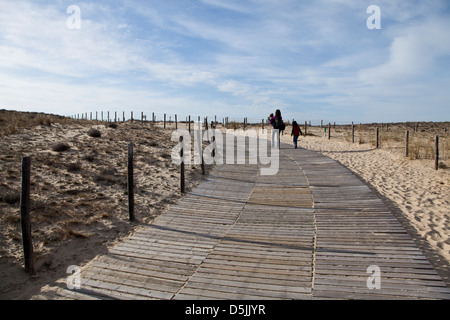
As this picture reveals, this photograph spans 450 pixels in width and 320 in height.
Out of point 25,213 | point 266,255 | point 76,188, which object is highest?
point 25,213

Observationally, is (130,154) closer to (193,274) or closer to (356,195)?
(193,274)

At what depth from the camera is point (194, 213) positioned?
8523mm

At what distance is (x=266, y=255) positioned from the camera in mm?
5867

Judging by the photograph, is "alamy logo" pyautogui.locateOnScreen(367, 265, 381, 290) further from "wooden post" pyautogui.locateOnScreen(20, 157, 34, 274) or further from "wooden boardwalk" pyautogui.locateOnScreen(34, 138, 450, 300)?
"wooden post" pyautogui.locateOnScreen(20, 157, 34, 274)

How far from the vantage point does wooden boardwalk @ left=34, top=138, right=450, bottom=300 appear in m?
4.70

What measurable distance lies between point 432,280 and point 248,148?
1490 centimetres

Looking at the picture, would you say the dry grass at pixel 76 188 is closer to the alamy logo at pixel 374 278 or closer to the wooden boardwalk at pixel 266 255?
the wooden boardwalk at pixel 266 255

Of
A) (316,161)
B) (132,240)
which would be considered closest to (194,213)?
(132,240)

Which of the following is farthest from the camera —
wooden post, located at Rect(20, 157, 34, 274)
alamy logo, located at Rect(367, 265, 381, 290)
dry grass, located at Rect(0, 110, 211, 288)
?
dry grass, located at Rect(0, 110, 211, 288)

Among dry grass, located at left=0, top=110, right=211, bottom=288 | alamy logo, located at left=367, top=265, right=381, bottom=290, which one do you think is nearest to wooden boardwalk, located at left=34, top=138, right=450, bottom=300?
alamy logo, located at left=367, top=265, right=381, bottom=290

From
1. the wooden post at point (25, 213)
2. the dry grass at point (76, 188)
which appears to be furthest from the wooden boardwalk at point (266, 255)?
the dry grass at point (76, 188)

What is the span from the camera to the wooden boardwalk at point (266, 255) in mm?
4703

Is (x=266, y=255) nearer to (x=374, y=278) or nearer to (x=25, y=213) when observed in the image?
(x=374, y=278)

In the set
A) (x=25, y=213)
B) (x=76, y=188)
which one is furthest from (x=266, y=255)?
(x=76, y=188)
